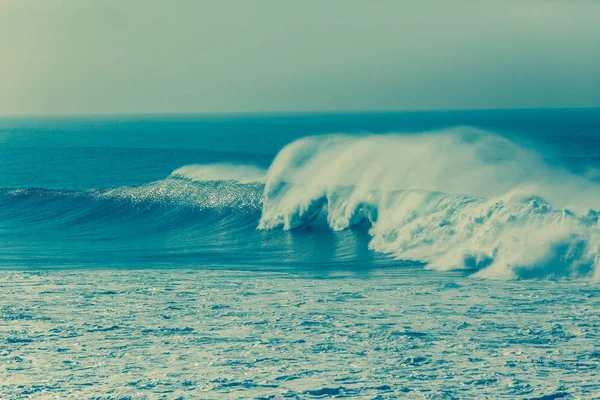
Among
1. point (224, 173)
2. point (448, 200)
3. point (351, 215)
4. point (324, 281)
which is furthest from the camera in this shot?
point (224, 173)

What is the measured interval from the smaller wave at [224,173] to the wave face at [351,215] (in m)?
0.10

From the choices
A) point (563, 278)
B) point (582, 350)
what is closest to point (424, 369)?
point (582, 350)

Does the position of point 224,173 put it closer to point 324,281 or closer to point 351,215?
point 351,215

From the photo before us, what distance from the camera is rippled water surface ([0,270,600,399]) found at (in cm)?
715

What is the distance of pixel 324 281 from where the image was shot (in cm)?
1205

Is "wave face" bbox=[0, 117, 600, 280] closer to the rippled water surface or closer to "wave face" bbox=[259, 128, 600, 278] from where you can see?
"wave face" bbox=[259, 128, 600, 278]

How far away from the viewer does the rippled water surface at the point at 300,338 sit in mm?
7148

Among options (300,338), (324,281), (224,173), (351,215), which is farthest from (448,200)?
(224,173)

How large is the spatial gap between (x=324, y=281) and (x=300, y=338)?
3490 millimetres

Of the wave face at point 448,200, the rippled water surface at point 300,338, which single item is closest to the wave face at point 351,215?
the wave face at point 448,200

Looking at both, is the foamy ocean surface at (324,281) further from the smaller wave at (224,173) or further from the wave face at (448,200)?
the smaller wave at (224,173)

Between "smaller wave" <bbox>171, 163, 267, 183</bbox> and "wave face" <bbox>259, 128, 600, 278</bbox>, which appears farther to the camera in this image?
"smaller wave" <bbox>171, 163, 267, 183</bbox>

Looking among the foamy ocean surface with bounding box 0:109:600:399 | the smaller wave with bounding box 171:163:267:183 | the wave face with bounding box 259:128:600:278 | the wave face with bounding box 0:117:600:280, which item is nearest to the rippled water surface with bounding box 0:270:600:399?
the foamy ocean surface with bounding box 0:109:600:399

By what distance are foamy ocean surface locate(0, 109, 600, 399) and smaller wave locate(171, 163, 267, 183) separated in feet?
0.74
